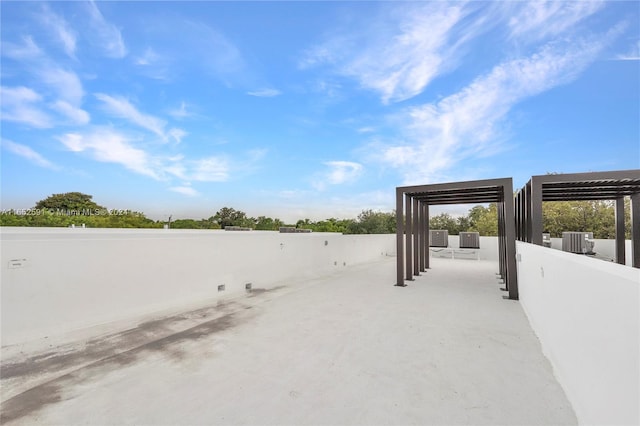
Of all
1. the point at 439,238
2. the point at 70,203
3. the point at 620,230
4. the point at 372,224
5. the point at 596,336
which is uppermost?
the point at 70,203

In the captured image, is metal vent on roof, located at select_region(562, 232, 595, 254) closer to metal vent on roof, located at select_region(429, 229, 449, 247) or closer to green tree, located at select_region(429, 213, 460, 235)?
metal vent on roof, located at select_region(429, 229, 449, 247)

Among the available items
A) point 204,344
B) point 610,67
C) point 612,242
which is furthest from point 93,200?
point 612,242

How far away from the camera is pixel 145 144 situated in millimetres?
10352

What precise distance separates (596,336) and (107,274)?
547cm

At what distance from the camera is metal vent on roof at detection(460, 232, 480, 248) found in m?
12.2

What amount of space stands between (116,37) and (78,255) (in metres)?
6.00

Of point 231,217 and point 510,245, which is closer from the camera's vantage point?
point 510,245

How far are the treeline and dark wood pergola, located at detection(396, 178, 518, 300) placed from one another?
36.6ft

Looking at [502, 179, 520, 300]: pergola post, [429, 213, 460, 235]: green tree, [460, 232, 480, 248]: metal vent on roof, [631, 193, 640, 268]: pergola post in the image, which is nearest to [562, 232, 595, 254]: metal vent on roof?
[631, 193, 640, 268]: pergola post

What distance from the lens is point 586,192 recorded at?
658 centimetres

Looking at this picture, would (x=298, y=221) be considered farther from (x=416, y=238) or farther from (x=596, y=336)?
(x=596, y=336)

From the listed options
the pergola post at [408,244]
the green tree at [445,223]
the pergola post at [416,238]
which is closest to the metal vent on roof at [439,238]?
the pergola post at [416,238]

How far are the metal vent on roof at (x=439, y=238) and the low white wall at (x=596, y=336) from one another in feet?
33.4

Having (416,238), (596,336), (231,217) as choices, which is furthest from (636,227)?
(231,217)
